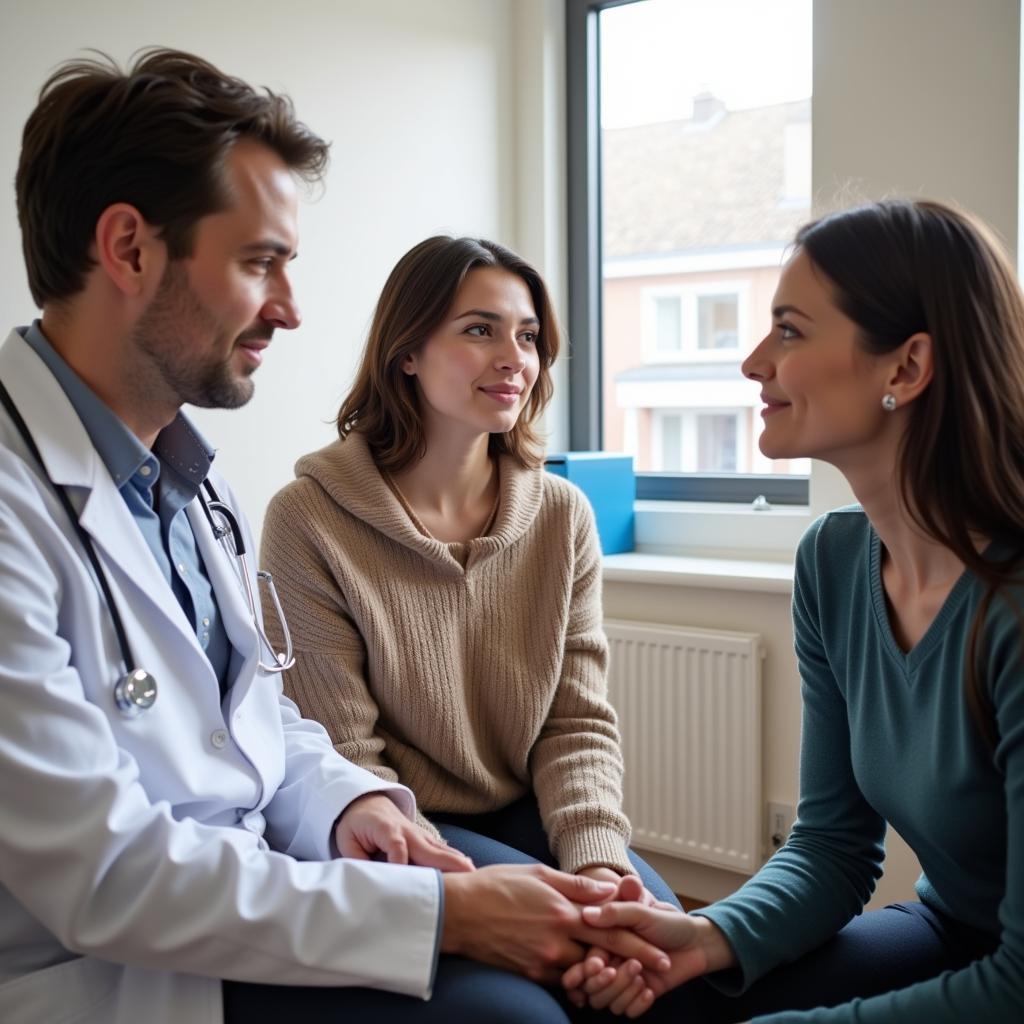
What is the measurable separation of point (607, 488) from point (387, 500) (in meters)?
1.27

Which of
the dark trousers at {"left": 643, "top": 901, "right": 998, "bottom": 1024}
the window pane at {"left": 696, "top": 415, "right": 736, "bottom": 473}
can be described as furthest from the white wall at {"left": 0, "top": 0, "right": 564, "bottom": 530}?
the dark trousers at {"left": 643, "top": 901, "right": 998, "bottom": 1024}

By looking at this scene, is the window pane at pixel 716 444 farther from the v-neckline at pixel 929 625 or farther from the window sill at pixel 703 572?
the v-neckline at pixel 929 625

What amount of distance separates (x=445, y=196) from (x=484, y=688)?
5.10ft

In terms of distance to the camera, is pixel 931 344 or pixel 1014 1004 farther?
pixel 931 344

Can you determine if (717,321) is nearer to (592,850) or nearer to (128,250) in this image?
(592,850)

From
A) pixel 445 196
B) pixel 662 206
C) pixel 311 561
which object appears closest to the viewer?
pixel 311 561

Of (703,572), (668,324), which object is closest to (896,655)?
(703,572)

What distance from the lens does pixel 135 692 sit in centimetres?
105

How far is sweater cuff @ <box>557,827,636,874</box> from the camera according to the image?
4.90 ft

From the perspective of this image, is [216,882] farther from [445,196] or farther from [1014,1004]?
[445,196]

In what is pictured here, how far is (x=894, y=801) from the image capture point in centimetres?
123

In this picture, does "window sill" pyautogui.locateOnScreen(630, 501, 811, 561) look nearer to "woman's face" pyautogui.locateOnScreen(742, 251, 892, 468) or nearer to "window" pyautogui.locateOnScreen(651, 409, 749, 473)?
"window" pyautogui.locateOnScreen(651, 409, 749, 473)

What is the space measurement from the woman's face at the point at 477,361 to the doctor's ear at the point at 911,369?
71 centimetres

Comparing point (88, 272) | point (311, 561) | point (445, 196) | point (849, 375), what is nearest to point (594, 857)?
point (311, 561)
